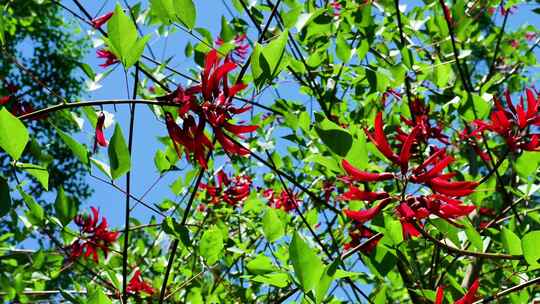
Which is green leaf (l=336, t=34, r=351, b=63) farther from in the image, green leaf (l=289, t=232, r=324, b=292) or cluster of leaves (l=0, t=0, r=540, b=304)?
green leaf (l=289, t=232, r=324, b=292)

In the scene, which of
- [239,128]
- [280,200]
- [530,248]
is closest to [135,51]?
[239,128]

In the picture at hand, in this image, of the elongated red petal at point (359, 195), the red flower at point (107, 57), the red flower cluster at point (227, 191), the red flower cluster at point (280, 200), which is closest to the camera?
the elongated red petal at point (359, 195)

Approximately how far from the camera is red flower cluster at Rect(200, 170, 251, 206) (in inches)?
71.7

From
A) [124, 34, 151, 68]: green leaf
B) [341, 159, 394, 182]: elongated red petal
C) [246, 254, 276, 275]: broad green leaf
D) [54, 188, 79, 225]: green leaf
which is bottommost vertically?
[246, 254, 276, 275]: broad green leaf

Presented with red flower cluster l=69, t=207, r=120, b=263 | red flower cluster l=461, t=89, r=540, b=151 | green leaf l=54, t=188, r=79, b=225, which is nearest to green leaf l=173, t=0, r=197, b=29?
green leaf l=54, t=188, r=79, b=225

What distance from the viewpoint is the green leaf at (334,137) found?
2.43 feet

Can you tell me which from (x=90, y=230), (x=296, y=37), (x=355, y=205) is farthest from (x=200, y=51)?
(x=90, y=230)

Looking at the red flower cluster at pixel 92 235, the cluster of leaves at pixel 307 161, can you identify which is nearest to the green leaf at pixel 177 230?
the cluster of leaves at pixel 307 161

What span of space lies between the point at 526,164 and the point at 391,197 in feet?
1.34

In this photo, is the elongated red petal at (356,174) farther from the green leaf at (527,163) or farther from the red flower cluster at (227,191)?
the red flower cluster at (227,191)

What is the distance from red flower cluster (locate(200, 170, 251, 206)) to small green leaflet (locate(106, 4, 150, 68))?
1082 millimetres

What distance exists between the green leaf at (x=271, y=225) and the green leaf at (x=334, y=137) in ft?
0.99

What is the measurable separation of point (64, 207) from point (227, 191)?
825 millimetres

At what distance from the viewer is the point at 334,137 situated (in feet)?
2.46
